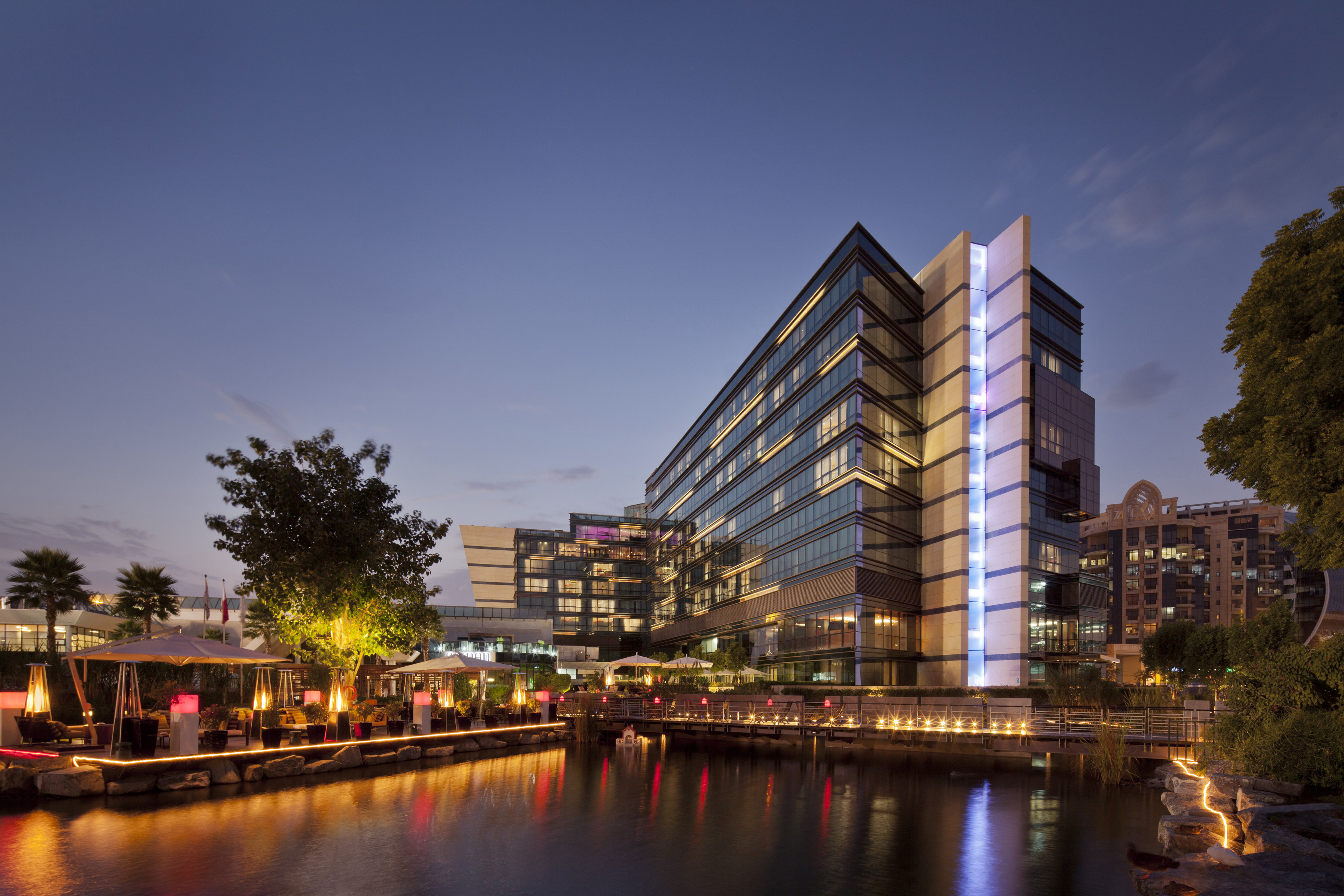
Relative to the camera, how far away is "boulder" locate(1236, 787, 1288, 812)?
15.0 metres

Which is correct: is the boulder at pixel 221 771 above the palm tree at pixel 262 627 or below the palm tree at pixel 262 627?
above

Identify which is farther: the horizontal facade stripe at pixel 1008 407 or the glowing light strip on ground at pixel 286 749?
the horizontal facade stripe at pixel 1008 407

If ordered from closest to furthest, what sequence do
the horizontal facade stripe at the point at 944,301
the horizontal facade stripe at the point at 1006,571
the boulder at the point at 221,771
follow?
the boulder at the point at 221,771 → the horizontal facade stripe at the point at 1006,571 → the horizontal facade stripe at the point at 944,301

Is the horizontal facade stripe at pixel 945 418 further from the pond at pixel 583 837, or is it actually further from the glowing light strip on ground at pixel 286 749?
the glowing light strip on ground at pixel 286 749

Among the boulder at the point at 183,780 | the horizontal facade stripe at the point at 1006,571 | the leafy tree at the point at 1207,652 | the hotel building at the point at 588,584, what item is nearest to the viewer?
the boulder at the point at 183,780

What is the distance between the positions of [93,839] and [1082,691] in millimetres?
36592

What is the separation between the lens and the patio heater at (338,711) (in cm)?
2806

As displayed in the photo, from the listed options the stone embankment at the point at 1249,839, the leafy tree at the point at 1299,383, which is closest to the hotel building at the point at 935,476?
the leafy tree at the point at 1299,383

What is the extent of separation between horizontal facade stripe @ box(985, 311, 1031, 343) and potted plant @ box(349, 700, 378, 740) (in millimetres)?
45753

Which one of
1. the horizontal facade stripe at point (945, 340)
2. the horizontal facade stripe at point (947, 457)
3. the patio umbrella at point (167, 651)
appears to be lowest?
the patio umbrella at point (167, 651)

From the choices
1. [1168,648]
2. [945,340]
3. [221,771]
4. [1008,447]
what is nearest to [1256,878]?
[221,771]

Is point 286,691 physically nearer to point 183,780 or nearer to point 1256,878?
point 183,780

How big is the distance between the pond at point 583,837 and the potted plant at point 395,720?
11.3ft

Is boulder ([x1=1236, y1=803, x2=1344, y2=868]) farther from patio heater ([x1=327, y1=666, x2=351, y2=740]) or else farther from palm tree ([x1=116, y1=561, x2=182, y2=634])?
palm tree ([x1=116, y1=561, x2=182, y2=634])
